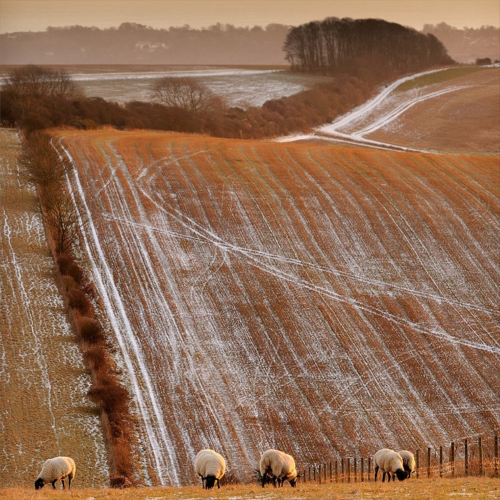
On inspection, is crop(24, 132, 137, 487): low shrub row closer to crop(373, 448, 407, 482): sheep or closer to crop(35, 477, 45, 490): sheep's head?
crop(35, 477, 45, 490): sheep's head

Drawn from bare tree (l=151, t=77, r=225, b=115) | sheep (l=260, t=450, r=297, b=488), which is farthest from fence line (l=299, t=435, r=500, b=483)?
→ bare tree (l=151, t=77, r=225, b=115)

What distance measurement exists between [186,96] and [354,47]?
67.7 m

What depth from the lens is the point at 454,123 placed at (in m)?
96.3

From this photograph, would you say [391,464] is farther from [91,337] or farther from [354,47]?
[354,47]

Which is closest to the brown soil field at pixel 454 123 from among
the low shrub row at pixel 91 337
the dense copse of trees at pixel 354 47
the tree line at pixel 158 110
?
the tree line at pixel 158 110

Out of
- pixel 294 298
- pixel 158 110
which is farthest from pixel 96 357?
pixel 158 110

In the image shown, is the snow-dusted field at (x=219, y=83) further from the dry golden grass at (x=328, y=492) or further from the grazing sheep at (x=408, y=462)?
the dry golden grass at (x=328, y=492)

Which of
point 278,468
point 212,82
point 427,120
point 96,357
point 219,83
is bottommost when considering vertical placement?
point 278,468

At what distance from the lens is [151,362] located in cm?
3391

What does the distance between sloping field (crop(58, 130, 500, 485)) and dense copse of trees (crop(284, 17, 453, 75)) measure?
86.7m

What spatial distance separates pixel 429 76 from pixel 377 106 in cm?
3144

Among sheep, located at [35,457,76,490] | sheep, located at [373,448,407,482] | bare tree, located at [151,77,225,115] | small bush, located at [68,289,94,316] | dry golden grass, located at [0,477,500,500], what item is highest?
bare tree, located at [151,77,225,115]

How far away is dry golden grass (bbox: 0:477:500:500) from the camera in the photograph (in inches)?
683

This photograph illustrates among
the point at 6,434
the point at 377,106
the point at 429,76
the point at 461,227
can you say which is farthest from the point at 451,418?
the point at 429,76
